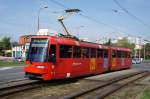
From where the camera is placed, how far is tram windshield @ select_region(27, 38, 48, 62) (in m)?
17.8

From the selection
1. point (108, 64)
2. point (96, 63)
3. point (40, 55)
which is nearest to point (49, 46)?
point (40, 55)

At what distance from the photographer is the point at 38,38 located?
1848 cm

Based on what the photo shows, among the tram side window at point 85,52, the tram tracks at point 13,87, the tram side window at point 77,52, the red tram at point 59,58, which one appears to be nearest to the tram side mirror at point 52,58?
the red tram at point 59,58

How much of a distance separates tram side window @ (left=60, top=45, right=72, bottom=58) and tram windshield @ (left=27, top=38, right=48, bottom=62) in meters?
1.31

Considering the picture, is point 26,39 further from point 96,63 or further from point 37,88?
point 96,63

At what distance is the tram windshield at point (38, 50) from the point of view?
1781cm

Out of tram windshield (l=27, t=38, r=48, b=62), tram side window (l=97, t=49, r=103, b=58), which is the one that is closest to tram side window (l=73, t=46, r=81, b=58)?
tram windshield (l=27, t=38, r=48, b=62)

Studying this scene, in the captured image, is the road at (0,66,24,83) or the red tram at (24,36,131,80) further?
the road at (0,66,24,83)

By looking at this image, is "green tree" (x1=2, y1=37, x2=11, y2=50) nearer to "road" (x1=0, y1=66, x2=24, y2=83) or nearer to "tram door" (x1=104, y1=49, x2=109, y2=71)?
"road" (x1=0, y1=66, x2=24, y2=83)

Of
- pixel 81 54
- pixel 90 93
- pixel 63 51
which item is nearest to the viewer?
pixel 90 93

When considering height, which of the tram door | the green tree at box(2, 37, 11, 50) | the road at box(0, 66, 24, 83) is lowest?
the road at box(0, 66, 24, 83)

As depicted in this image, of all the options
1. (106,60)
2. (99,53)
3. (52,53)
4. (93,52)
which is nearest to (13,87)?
(52,53)

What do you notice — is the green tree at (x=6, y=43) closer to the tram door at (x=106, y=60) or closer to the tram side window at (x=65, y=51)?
the tram door at (x=106, y=60)

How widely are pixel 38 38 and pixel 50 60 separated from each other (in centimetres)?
158
